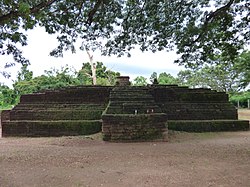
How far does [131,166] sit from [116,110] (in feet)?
11.6

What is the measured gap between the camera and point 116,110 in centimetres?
824

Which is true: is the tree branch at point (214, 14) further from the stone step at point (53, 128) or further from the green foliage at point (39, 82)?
the green foliage at point (39, 82)

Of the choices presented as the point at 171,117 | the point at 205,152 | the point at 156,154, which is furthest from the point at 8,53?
the point at 171,117

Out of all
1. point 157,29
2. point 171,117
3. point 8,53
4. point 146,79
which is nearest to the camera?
point 8,53

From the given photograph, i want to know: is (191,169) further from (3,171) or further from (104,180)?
(3,171)

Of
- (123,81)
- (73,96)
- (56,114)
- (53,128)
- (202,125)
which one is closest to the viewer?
(53,128)

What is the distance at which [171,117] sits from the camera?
10609 millimetres

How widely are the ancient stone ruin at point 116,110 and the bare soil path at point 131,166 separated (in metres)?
1.57

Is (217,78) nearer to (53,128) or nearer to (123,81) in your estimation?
(123,81)

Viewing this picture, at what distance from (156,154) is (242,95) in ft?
85.6

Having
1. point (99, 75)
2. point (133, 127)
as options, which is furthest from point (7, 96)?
point (133, 127)

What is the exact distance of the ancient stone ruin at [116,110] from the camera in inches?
334

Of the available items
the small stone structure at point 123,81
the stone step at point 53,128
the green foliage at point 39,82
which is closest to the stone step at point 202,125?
the stone step at point 53,128

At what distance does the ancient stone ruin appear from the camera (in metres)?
8.48
